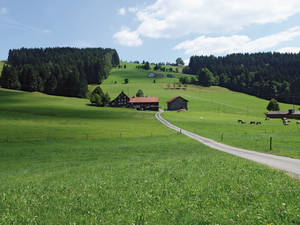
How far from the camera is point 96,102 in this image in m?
109

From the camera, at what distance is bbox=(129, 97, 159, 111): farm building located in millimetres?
121438

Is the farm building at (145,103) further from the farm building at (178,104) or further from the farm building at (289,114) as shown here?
the farm building at (289,114)

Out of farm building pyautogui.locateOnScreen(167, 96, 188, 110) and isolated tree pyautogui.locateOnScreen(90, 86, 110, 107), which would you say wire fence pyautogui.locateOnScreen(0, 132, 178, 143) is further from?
farm building pyautogui.locateOnScreen(167, 96, 188, 110)

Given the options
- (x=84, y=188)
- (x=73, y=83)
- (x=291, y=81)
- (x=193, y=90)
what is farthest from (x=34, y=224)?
(x=291, y=81)

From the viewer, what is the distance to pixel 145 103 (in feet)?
404

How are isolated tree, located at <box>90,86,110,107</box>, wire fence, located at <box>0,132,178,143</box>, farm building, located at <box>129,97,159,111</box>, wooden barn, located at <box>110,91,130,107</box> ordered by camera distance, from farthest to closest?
wooden barn, located at <box>110,91,130,107</box>, farm building, located at <box>129,97,159,111</box>, isolated tree, located at <box>90,86,110,107</box>, wire fence, located at <box>0,132,178,143</box>

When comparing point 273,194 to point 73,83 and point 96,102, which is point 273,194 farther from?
point 73,83

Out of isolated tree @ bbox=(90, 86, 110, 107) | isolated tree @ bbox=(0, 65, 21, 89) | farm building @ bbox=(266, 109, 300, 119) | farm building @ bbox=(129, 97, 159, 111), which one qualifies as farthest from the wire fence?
isolated tree @ bbox=(0, 65, 21, 89)

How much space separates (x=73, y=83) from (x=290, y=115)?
124809mm

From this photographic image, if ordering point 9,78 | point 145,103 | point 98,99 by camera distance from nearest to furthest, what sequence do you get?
point 98,99, point 145,103, point 9,78

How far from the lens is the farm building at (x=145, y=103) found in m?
121

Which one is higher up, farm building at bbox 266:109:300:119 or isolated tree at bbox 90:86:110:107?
isolated tree at bbox 90:86:110:107

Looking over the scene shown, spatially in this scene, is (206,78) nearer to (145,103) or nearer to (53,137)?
(145,103)

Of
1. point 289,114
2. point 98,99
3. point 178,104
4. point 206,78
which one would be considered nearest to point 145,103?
point 178,104
